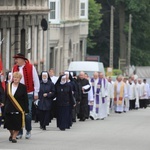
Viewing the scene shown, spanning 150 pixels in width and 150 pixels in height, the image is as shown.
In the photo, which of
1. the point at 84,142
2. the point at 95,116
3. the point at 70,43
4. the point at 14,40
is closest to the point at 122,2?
the point at 70,43

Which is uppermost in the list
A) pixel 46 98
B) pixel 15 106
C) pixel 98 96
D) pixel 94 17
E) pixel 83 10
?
pixel 83 10

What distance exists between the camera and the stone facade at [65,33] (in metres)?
64.0

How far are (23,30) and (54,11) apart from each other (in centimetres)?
1598

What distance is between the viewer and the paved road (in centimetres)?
2289

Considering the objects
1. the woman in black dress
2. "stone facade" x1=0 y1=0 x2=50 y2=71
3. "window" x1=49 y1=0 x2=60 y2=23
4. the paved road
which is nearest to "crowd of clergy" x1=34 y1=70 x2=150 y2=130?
the paved road

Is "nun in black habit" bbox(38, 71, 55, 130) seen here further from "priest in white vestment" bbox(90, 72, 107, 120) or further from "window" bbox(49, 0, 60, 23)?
"window" bbox(49, 0, 60, 23)

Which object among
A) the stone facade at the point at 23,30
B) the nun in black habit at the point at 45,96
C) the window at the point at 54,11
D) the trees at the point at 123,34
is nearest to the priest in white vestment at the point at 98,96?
the stone facade at the point at 23,30

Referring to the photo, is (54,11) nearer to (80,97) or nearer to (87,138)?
(80,97)

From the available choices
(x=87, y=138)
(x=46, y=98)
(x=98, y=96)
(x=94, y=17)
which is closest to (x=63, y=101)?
(x=46, y=98)

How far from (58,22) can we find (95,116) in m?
26.8

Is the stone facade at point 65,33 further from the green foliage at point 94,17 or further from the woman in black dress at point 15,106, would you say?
the woman in black dress at point 15,106

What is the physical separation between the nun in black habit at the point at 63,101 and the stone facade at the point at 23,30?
1629 cm

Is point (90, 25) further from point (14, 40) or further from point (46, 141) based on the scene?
point (46, 141)

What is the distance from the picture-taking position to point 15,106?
23.4 metres
